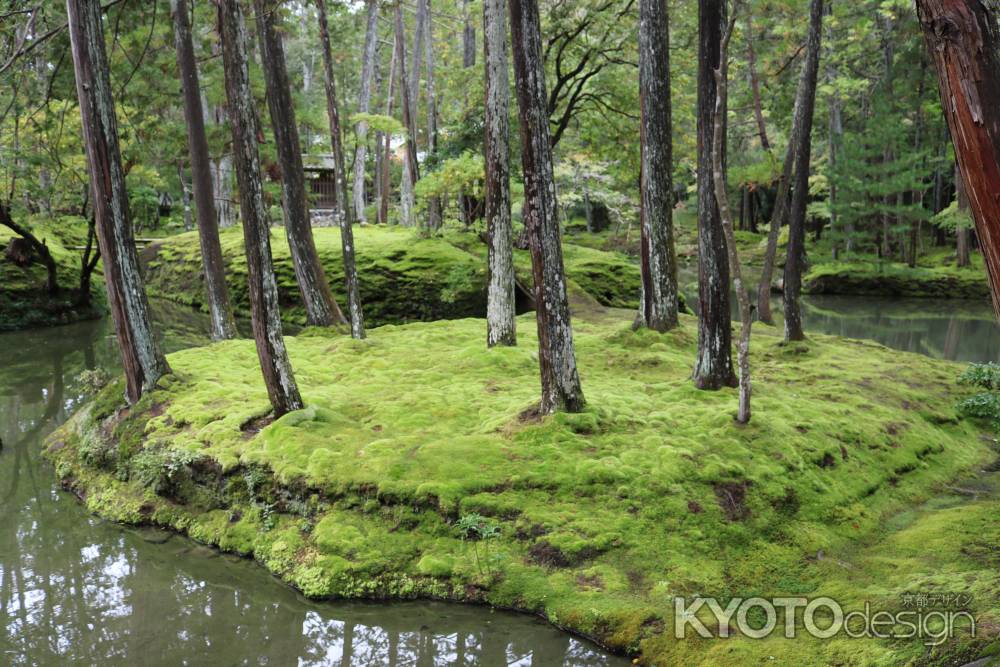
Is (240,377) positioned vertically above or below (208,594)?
above

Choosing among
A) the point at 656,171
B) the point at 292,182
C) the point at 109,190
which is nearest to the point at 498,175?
the point at 656,171

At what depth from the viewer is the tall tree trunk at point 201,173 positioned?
1125 cm

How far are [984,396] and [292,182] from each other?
11.3m

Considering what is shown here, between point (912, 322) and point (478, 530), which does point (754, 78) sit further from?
point (478, 530)

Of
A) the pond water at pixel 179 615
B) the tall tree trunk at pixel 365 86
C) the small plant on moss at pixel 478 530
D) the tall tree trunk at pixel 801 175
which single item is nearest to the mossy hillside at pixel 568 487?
the small plant on moss at pixel 478 530

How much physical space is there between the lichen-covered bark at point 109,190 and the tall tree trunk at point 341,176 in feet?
10.0

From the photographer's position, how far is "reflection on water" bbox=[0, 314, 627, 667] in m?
4.96

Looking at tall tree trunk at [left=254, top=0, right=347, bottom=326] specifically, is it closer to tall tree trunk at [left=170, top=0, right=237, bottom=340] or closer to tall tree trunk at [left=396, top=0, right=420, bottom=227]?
tall tree trunk at [left=170, top=0, right=237, bottom=340]

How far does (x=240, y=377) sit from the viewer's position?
9641 millimetres

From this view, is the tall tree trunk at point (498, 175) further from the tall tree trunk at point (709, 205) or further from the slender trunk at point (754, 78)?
the slender trunk at point (754, 78)

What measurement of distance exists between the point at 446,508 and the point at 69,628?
120 inches

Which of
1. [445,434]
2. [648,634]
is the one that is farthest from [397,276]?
[648,634]

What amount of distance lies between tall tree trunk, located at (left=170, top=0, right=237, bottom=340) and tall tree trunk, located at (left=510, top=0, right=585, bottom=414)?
6949mm

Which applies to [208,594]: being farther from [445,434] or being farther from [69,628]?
[445,434]
